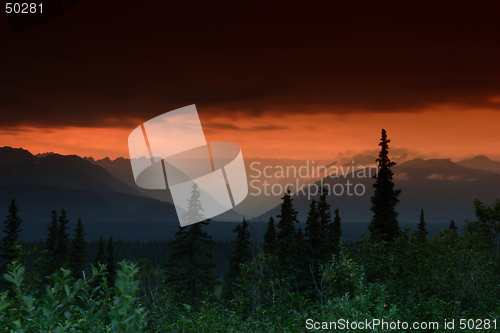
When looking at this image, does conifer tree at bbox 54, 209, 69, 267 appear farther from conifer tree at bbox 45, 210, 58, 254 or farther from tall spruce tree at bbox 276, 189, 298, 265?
tall spruce tree at bbox 276, 189, 298, 265

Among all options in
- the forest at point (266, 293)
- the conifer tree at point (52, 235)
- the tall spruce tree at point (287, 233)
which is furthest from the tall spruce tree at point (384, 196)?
the conifer tree at point (52, 235)

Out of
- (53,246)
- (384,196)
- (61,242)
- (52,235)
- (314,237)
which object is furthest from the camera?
(52,235)

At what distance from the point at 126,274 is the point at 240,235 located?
40.7 metres

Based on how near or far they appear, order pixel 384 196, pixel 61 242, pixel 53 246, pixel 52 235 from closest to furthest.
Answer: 1. pixel 384 196
2. pixel 61 242
3. pixel 53 246
4. pixel 52 235

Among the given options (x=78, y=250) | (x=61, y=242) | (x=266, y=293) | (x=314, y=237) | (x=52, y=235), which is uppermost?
(x=266, y=293)

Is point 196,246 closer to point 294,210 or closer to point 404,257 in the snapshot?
point 294,210

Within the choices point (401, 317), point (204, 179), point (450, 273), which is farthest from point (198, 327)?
point (450, 273)

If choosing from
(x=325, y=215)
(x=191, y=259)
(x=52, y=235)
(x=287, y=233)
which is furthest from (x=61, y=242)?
(x=325, y=215)

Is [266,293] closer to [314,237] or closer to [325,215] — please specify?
[314,237]

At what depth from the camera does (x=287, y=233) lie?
41.0 m

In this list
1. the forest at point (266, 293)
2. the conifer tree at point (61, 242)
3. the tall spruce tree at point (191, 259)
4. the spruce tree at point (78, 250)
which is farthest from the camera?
the conifer tree at point (61, 242)

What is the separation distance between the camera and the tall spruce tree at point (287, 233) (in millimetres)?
39688

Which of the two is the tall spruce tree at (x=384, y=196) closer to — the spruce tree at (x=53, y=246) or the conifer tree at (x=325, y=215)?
the conifer tree at (x=325, y=215)

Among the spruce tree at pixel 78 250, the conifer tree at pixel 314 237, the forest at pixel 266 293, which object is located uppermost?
the forest at pixel 266 293
